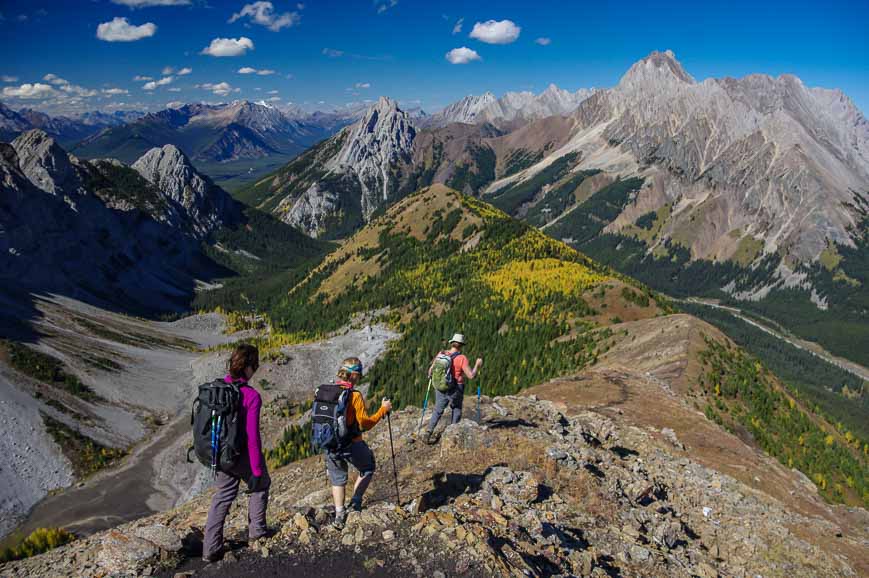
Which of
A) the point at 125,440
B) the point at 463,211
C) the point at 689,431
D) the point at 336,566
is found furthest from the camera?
the point at 463,211

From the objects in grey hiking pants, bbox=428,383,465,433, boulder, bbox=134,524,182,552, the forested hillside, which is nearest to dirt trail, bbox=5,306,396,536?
the forested hillside

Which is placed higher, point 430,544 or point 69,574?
point 430,544

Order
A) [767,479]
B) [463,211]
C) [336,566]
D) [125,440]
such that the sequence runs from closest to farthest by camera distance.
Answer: [336,566] < [767,479] < [125,440] < [463,211]

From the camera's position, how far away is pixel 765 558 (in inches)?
756

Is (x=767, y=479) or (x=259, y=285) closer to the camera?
(x=767, y=479)

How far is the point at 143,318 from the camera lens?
13088 centimetres

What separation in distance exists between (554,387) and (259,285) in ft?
526

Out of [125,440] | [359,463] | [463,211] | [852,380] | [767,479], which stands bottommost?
[852,380]

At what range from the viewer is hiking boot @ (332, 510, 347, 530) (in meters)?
12.7

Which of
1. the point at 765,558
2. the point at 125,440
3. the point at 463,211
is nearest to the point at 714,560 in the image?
the point at 765,558

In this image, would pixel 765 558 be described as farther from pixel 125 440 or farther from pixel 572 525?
pixel 125 440

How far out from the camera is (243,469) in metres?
12.1

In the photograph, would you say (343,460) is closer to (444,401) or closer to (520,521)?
(520,521)

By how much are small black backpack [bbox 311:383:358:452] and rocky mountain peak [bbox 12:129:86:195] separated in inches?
6820
